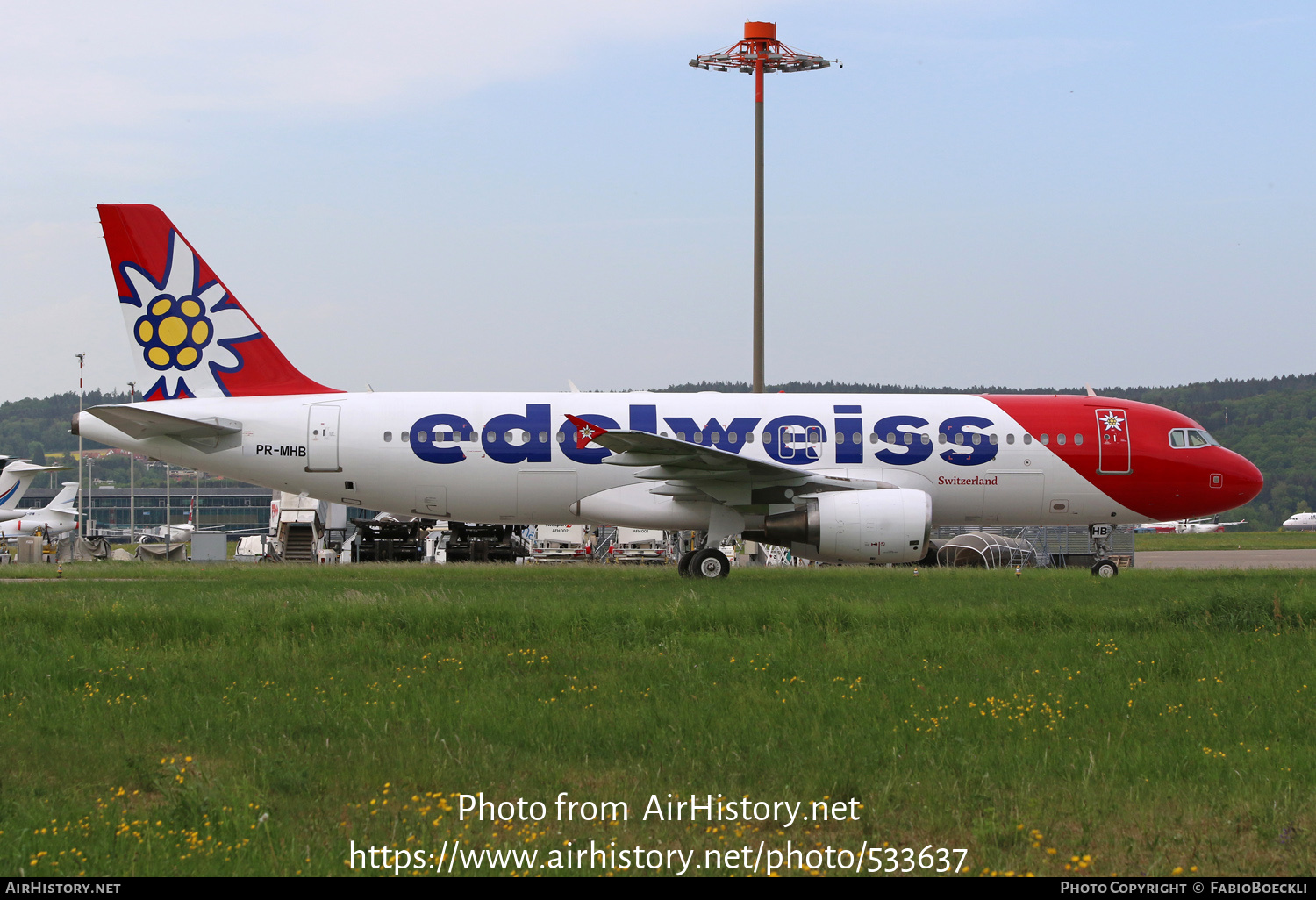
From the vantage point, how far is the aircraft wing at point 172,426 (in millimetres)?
19719

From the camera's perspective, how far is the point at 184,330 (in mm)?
21188

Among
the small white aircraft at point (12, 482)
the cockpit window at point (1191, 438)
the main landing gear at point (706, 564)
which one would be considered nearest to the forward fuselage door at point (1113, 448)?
the cockpit window at point (1191, 438)

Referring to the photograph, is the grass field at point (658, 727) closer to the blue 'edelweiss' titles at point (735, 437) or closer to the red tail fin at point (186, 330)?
the blue 'edelweiss' titles at point (735, 437)

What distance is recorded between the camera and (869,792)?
616cm

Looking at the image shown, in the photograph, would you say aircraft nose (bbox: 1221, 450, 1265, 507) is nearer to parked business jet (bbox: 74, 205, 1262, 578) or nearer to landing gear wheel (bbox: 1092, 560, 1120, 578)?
parked business jet (bbox: 74, 205, 1262, 578)

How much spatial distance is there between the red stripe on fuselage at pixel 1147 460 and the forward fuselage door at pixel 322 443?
12467mm

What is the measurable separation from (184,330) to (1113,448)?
696 inches

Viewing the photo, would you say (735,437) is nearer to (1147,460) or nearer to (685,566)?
(685,566)

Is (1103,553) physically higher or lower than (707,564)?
higher

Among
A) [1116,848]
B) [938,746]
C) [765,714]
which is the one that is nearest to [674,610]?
[765,714]

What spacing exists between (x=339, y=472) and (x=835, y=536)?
905 cm

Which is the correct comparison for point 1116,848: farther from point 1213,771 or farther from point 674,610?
point 674,610

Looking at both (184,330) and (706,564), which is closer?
(706,564)

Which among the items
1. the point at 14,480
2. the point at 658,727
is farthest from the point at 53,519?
the point at 658,727
